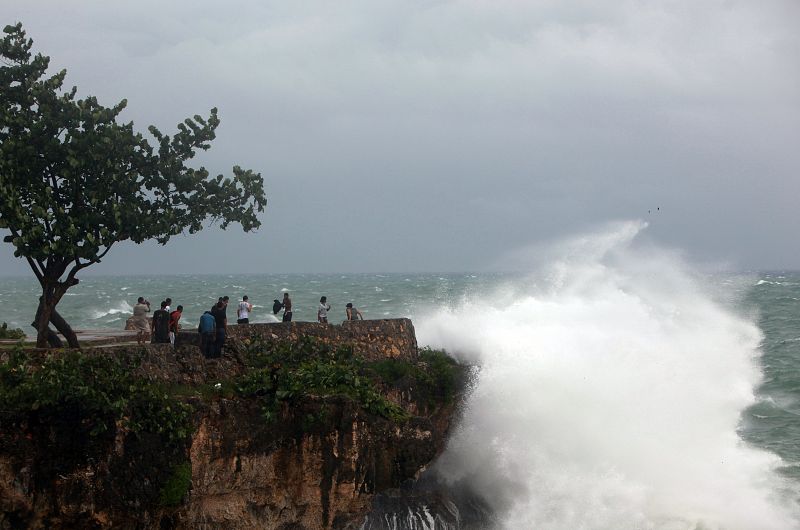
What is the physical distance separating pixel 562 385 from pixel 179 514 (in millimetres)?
11281

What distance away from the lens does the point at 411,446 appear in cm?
1580

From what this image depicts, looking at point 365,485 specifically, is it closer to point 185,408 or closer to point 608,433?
point 185,408

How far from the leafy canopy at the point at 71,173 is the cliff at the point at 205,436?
2117 millimetres

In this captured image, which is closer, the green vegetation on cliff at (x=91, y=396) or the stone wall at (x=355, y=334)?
the green vegetation on cliff at (x=91, y=396)

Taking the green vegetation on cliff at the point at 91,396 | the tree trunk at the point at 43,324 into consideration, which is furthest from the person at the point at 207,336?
the tree trunk at the point at 43,324

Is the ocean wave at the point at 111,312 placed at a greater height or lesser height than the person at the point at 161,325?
lesser

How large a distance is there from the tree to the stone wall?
2293mm

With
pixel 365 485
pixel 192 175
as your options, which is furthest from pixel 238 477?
pixel 192 175

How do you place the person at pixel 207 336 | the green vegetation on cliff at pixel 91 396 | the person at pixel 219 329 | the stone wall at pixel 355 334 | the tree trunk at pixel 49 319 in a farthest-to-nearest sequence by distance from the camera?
the stone wall at pixel 355 334, the person at pixel 219 329, the person at pixel 207 336, the tree trunk at pixel 49 319, the green vegetation on cliff at pixel 91 396

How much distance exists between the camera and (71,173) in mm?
15539

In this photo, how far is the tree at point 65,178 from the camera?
1510cm

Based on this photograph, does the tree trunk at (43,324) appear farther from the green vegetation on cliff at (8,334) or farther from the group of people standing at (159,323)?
the green vegetation on cliff at (8,334)

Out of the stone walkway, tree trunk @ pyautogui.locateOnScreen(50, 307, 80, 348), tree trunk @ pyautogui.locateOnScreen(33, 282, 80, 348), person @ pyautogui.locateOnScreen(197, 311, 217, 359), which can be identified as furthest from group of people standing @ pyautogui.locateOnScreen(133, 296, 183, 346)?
tree trunk @ pyautogui.locateOnScreen(33, 282, 80, 348)

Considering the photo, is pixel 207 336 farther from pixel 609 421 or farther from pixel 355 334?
pixel 609 421
